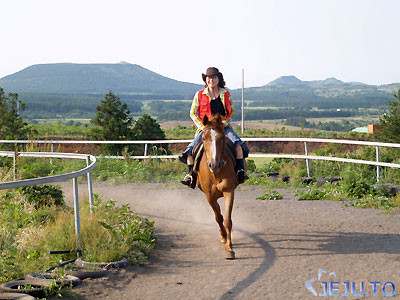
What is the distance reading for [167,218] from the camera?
11430 millimetres

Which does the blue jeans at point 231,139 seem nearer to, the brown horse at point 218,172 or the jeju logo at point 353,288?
the brown horse at point 218,172

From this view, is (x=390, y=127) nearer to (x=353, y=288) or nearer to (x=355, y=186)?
(x=355, y=186)

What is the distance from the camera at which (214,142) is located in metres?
8.30

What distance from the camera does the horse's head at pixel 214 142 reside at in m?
8.27

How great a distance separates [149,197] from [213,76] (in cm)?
567

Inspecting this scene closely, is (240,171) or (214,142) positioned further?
(240,171)

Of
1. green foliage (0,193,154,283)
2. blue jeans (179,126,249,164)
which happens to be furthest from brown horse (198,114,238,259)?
green foliage (0,193,154,283)

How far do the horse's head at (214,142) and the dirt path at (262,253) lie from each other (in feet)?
4.56

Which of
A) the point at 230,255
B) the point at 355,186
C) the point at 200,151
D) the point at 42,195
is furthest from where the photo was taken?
the point at 355,186

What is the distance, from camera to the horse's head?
827 centimetres

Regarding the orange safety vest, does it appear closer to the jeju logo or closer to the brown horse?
the brown horse

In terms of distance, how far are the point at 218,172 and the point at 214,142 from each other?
59cm

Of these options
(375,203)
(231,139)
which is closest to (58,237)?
(231,139)

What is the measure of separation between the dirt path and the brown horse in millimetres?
442
